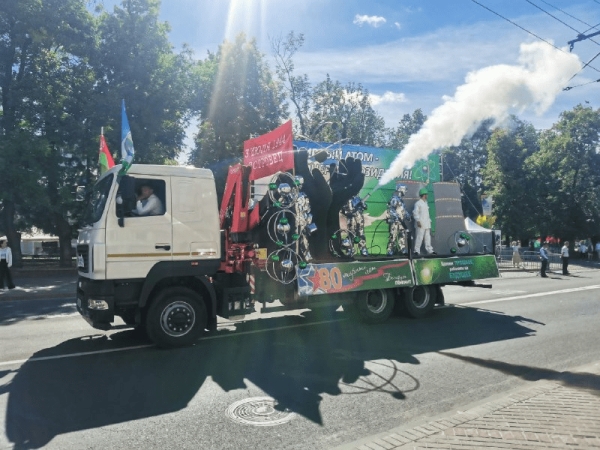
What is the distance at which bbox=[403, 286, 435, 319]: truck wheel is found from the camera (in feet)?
34.6

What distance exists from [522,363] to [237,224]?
518cm

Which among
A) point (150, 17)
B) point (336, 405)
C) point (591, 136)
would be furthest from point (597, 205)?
point (336, 405)

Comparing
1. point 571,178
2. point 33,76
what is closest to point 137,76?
point 33,76

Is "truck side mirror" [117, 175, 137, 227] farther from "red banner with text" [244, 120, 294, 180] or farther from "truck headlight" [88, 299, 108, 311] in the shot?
"red banner with text" [244, 120, 294, 180]

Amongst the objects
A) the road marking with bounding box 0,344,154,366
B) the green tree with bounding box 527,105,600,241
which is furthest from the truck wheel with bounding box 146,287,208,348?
the green tree with bounding box 527,105,600,241

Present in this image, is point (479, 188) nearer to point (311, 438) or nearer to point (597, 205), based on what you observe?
point (597, 205)

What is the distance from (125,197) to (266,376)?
318cm

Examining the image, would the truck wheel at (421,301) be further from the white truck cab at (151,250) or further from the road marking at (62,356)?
the road marking at (62,356)

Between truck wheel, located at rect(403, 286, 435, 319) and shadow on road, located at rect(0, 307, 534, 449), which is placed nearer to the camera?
shadow on road, located at rect(0, 307, 534, 449)

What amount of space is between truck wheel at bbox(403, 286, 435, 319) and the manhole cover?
223 inches

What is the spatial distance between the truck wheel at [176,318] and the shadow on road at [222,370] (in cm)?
20

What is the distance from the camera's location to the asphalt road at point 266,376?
470 centimetres

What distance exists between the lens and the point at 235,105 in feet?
93.4

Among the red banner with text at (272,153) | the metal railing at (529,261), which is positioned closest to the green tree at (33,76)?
the red banner with text at (272,153)
